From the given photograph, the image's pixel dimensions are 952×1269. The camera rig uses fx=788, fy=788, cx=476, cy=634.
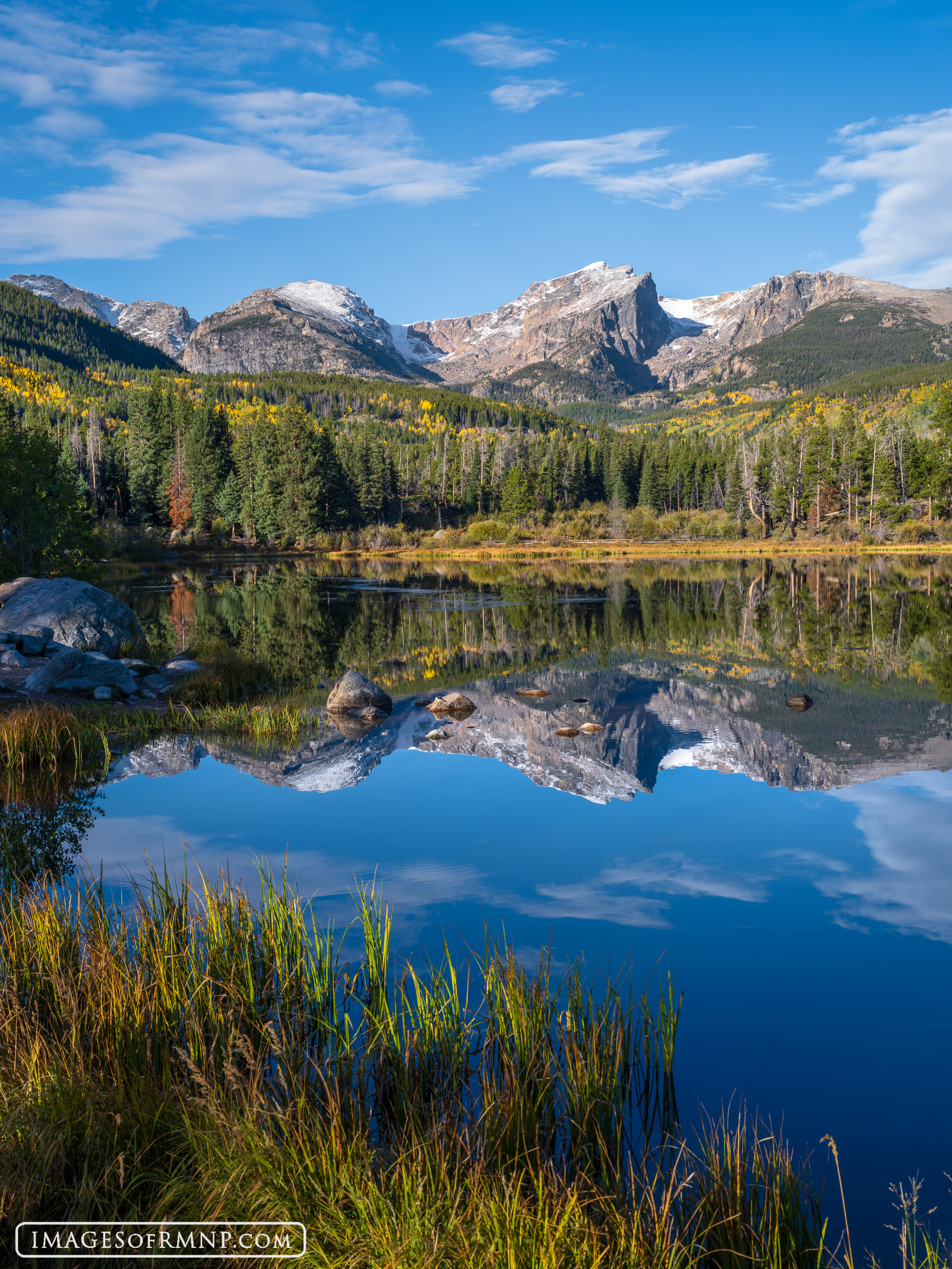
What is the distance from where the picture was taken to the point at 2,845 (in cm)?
793

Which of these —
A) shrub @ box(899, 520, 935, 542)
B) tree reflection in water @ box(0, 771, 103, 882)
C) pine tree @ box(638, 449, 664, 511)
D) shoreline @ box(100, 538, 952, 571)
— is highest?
pine tree @ box(638, 449, 664, 511)

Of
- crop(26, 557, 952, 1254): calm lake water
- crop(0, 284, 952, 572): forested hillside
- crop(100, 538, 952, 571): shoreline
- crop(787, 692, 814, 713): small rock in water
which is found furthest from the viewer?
crop(0, 284, 952, 572): forested hillside

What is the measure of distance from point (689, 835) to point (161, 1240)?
723cm

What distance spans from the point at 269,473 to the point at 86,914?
7393cm

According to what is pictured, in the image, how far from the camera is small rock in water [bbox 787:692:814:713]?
1489 centimetres

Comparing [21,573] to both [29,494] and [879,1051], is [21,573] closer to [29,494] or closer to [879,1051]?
[29,494]

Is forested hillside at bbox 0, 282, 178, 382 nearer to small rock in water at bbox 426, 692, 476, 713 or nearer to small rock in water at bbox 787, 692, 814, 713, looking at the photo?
small rock in water at bbox 426, 692, 476, 713

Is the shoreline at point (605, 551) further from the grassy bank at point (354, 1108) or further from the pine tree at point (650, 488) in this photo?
the grassy bank at point (354, 1108)

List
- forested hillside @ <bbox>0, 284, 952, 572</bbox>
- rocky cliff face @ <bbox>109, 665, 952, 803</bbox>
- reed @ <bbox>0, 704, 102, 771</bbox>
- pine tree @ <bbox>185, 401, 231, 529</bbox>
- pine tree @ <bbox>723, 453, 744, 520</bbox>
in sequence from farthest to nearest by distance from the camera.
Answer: pine tree @ <bbox>723, 453, 744, 520</bbox> < forested hillside @ <bbox>0, 284, 952, 572</bbox> < pine tree @ <bbox>185, 401, 231, 529</bbox> < rocky cliff face @ <bbox>109, 665, 952, 803</bbox> < reed @ <bbox>0, 704, 102, 771</bbox>

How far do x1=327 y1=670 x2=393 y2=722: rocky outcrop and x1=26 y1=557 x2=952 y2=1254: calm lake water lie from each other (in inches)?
23.7

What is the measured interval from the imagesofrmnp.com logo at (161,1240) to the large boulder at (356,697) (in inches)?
491

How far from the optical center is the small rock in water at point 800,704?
14891 mm

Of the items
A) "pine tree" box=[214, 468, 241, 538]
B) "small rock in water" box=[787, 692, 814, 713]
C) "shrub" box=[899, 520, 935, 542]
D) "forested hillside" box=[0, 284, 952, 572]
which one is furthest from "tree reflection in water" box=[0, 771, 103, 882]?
"shrub" box=[899, 520, 935, 542]

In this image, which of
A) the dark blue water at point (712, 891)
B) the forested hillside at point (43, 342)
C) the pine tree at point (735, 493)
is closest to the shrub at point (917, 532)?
the pine tree at point (735, 493)
